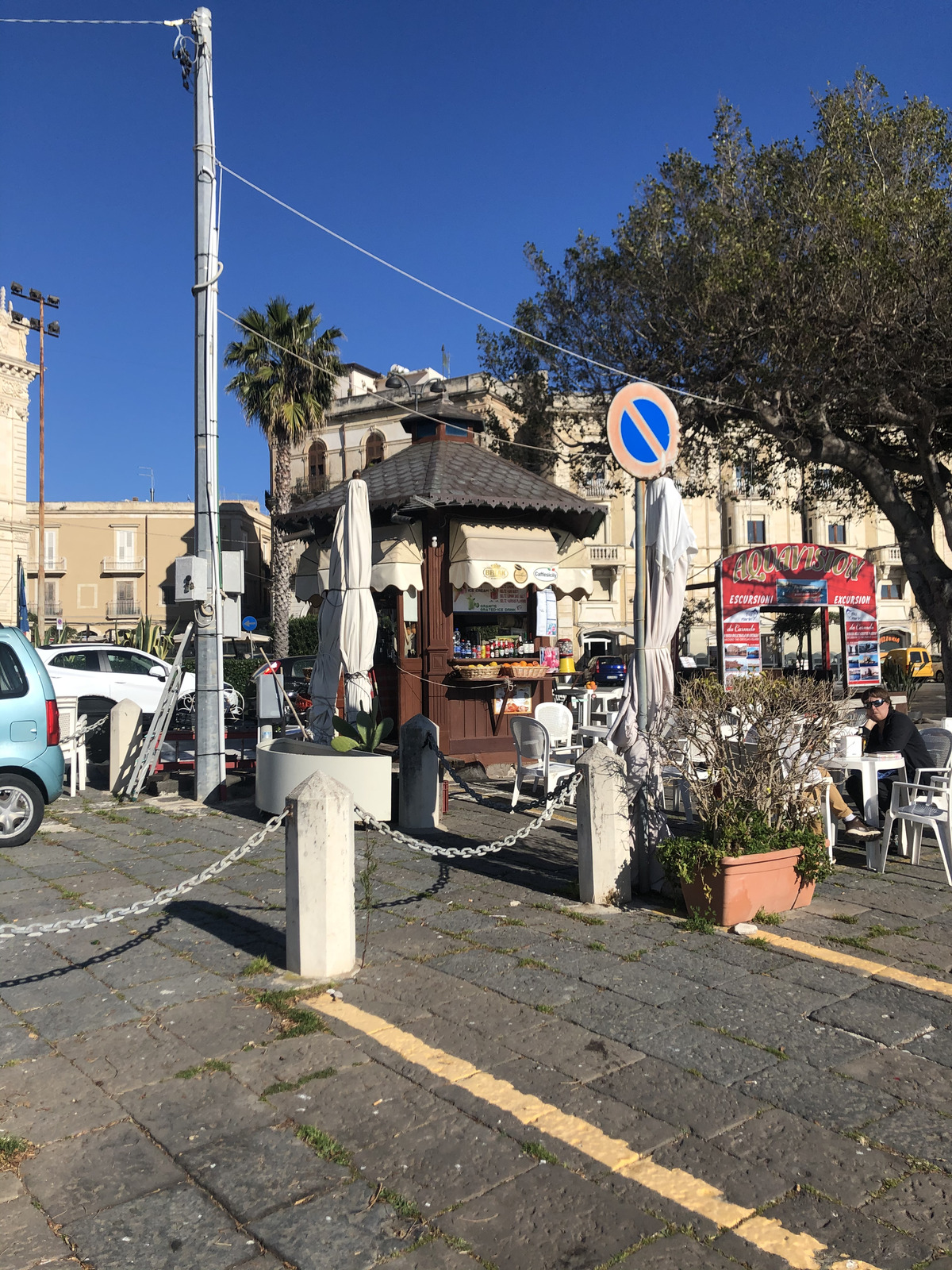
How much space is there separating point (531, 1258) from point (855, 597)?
1562cm

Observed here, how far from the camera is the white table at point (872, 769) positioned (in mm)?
7047

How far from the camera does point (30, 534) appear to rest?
4575cm

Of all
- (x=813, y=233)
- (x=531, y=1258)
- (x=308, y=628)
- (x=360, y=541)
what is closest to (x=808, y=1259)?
(x=531, y=1258)

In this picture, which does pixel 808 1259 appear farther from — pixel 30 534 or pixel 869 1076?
pixel 30 534

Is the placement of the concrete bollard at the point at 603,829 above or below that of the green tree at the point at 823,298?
below

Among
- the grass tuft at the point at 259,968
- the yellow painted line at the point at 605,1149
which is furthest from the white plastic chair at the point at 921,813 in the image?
the grass tuft at the point at 259,968

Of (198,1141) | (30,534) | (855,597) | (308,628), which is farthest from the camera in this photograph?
(30,534)

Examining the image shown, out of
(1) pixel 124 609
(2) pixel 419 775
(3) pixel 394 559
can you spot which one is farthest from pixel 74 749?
(1) pixel 124 609

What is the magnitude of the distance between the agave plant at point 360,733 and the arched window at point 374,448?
3782cm

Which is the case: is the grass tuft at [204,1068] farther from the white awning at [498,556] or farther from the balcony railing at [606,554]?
the balcony railing at [606,554]

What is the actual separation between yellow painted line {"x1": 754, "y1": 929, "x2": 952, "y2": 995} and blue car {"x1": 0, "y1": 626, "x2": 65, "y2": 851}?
5.86 metres

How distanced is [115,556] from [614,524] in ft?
87.9

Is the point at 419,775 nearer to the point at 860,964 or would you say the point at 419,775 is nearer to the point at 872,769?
the point at 872,769

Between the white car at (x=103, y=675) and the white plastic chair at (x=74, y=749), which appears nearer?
the white plastic chair at (x=74, y=749)
